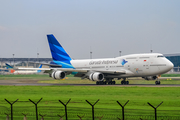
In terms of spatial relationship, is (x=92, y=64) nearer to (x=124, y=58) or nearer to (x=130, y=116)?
(x=124, y=58)

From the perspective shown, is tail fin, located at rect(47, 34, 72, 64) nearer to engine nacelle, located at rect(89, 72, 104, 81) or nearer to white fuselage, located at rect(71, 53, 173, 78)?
white fuselage, located at rect(71, 53, 173, 78)

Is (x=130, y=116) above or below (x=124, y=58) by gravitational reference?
below

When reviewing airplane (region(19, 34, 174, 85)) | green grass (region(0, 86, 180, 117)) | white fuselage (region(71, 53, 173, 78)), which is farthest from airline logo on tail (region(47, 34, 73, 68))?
green grass (region(0, 86, 180, 117))

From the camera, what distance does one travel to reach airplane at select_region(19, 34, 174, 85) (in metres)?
47.0

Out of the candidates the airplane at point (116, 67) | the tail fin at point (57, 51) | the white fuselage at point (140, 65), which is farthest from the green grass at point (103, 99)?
the tail fin at point (57, 51)

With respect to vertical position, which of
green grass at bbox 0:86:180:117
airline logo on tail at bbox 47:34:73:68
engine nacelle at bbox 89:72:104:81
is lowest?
green grass at bbox 0:86:180:117

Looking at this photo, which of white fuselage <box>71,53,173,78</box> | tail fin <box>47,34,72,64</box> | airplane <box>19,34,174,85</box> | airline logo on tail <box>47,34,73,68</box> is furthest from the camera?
tail fin <box>47,34,72,64</box>

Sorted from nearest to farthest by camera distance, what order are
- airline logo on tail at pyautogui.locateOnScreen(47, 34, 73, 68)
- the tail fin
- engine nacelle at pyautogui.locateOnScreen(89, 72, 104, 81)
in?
engine nacelle at pyautogui.locateOnScreen(89, 72, 104, 81) → airline logo on tail at pyautogui.locateOnScreen(47, 34, 73, 68) → the tail fin

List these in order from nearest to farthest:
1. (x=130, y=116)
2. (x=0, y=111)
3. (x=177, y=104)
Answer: (x=130, y=116) → (x=0, y=111) → (x=177, y=104)

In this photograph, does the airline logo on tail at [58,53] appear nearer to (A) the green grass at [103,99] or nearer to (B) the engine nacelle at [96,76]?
(B) the engine nacelle at [96,76]

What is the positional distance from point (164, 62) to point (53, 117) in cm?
3292

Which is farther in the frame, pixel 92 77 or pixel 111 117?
pixel 92 77

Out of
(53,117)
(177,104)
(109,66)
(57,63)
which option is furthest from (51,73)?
(53,117)

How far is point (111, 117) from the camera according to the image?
15.1 meters
